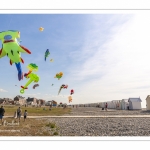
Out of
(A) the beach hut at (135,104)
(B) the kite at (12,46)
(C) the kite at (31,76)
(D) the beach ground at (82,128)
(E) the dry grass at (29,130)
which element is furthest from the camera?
(A) the beach hut at (135,104)

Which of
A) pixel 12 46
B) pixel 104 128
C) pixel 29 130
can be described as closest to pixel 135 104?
pixel 104 128

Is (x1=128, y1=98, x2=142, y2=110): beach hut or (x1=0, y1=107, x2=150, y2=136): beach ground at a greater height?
(x1=128, y1=98, x2=142, y2=110): beach hut

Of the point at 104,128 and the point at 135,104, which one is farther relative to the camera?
the point at 135,104

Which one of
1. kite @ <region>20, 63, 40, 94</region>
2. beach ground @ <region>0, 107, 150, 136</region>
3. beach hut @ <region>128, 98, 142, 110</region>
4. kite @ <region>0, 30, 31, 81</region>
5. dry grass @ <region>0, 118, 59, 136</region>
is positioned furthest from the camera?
beach hut @ <region>128, 98, 142, 110</region>

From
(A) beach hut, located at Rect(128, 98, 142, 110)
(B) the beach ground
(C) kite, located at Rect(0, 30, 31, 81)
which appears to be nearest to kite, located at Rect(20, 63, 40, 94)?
(B) the beach ground

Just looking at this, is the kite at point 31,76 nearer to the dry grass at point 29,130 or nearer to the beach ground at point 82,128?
the beach ground at point 82,128

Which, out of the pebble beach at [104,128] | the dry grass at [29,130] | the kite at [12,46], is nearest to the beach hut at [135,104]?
the pebble beach at [104,128]

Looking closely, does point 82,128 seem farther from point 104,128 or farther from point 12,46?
point 12,46

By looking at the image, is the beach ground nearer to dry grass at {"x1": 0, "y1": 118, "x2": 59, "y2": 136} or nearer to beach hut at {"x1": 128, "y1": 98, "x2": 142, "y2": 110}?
dry grass at {"x1": 0, "y1": 118, "x2": 59, "y2": 136}

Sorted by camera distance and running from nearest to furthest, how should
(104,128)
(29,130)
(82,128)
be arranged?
(29,130) < (104,128) < (82,128)
